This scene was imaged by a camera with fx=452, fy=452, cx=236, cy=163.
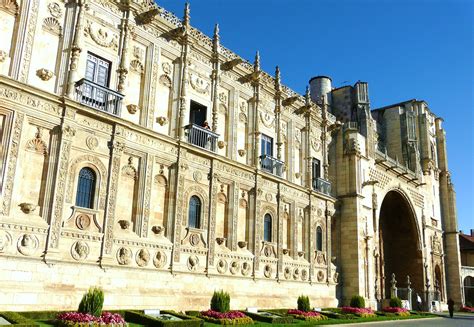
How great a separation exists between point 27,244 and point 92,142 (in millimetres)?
4476

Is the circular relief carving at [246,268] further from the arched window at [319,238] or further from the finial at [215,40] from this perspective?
the finial at [215,40]

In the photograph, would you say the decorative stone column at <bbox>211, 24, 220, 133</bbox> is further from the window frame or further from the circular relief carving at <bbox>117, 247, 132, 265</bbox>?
the circular relief carving at <bbox>117, 247, 132, 265</bbox>

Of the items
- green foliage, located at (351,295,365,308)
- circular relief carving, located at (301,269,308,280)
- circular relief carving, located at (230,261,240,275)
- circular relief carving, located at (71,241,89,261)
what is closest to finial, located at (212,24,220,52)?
circular relief carving, located at (230,261,240,275)

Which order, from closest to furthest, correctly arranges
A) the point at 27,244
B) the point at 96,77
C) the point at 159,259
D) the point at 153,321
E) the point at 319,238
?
the point at 27,244, the point at 153,321, the point at 96,77, the point at 159,259, the point at 319,238

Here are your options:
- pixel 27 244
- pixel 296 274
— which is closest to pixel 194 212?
pixel 27 244

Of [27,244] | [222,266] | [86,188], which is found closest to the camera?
[27,244]

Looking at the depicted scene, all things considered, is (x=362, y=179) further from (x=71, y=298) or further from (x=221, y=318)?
(x=71, y=298)

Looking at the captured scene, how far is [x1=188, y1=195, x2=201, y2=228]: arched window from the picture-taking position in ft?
68.8

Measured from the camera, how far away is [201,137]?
22031 mm

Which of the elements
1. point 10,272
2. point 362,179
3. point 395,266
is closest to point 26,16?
point 10,272

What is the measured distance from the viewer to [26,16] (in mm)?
16125

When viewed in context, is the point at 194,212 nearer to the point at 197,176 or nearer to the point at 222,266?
the point at 197,176

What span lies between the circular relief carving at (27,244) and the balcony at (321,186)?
770 inches

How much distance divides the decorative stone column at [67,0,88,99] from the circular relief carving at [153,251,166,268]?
7.13 metres
